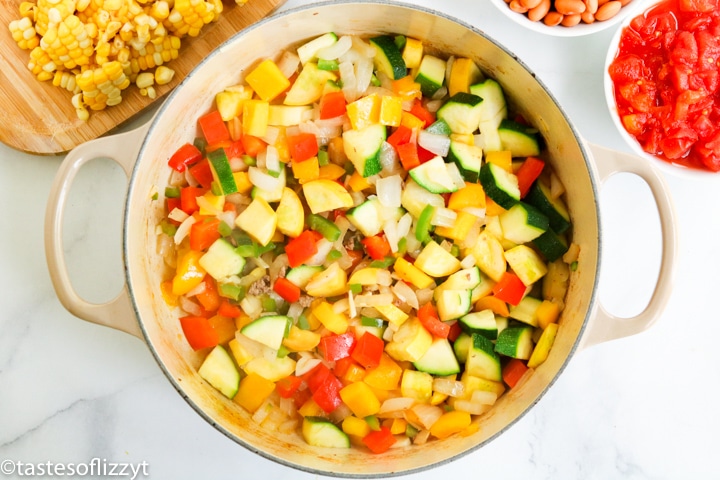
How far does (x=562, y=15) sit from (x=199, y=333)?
1.71 meters

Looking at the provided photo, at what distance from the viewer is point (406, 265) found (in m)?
2.19

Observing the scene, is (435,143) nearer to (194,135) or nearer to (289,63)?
(289,63)

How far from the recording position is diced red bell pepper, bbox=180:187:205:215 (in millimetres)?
2270

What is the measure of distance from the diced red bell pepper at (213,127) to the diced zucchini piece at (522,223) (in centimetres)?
102

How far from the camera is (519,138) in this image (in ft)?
7.44

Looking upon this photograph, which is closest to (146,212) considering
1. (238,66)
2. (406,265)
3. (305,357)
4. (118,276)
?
(118,276)

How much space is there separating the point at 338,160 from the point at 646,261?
1.29 meters

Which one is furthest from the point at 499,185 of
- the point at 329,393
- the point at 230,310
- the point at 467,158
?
the point at 230,310

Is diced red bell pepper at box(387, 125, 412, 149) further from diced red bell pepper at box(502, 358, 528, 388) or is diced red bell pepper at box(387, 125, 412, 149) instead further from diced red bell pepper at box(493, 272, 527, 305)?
diced red bell pepper at box(502, 358, 528, 388)

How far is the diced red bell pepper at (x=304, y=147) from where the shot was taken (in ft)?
7.17

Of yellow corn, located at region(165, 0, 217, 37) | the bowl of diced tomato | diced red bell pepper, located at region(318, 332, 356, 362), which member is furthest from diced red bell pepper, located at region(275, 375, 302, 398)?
the bowl of diced tomato

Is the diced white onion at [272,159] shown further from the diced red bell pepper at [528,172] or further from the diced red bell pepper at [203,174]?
the diced red bell pepper at [528,172]

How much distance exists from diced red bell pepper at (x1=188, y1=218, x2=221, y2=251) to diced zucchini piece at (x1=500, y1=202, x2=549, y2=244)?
0.98m

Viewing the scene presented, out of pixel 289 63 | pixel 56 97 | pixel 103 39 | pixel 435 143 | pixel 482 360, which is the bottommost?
pixel 482 360
